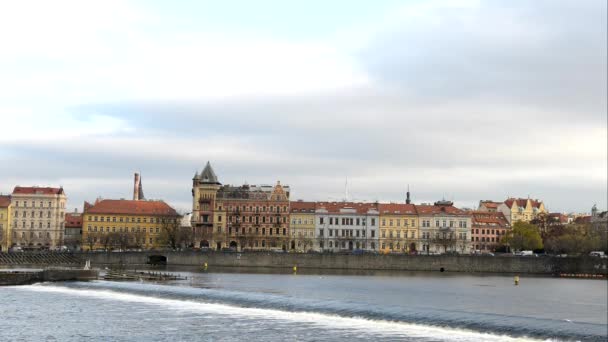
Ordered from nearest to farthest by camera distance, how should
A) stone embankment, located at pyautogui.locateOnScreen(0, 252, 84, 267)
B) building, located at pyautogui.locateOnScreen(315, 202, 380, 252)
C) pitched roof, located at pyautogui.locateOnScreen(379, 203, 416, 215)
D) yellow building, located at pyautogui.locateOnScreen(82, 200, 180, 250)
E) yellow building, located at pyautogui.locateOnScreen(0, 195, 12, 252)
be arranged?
stone embankment, located at pyautogui.locateOnScreen(0, 252, 84, 267), building, located at pyautogui.locateOnScreen(315, 202, 380, 252), yellow building, located at pyautogui.locateOnScreen(0, 195, 12, 252), pitched roof, located at pyautogui.locateOnScreen(379, 203, 416, 215), yellow building, located at pyautogui.locateOnScreen(82, 200, 180, 250)

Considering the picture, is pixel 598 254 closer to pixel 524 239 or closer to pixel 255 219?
pixel 524 239

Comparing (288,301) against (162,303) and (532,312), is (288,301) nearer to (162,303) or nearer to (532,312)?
(162,303)

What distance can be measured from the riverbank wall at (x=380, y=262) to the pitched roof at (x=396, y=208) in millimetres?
34448

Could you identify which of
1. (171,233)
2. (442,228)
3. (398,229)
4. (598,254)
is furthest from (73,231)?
(598,254)

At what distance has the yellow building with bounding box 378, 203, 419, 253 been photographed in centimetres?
16225

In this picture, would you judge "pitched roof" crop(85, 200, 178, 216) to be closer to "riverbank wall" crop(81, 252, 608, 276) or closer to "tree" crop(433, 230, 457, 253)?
"riverbank wall" crop(81, 252, 608, 276)

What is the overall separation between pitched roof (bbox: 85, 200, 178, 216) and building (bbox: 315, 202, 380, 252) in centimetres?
3311

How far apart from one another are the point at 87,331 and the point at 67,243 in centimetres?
12669

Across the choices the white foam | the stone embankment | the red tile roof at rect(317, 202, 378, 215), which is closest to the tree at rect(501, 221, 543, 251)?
the red tile roof at rect(317, 202, 378, 215)

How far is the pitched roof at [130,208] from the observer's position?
168000mm

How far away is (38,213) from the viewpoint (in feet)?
543

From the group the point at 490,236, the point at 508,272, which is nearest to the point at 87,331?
the point at 508,272

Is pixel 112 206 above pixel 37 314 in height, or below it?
above

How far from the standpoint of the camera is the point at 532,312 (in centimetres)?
5997
